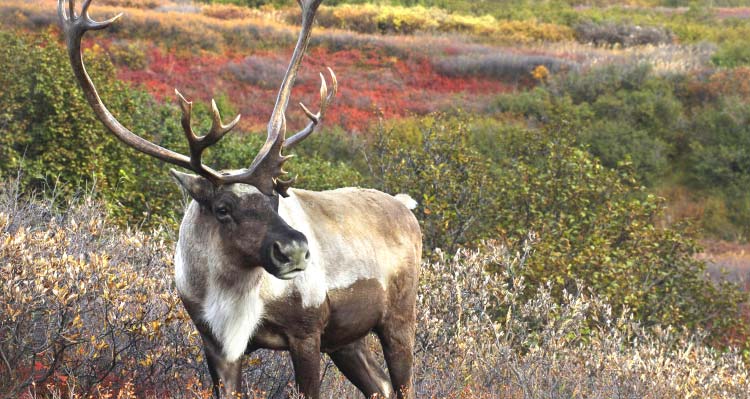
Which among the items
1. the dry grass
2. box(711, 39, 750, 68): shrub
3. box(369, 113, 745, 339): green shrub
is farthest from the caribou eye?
box(711, 39, 750, 68): shrub

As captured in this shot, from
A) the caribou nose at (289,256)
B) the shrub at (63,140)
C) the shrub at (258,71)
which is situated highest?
the caribou nose at (289,256)

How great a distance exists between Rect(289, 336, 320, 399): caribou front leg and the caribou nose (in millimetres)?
462

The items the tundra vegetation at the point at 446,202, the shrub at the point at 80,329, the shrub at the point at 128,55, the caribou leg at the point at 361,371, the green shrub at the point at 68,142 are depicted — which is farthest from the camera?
the shrub at the point at 128,55

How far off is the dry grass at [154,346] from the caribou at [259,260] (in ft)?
1.21

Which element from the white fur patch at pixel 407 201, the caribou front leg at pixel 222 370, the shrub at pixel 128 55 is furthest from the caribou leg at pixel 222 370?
the shrub at pixel 128 55

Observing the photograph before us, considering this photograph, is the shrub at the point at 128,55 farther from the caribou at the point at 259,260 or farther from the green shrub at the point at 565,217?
the caribou at the point at 259,260

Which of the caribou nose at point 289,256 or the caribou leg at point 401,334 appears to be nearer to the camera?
the caribou nose at point 289,256

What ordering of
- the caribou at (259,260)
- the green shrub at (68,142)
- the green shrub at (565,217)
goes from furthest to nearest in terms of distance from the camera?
the green shrub at (68,142) < the green shrub at (565,217) < the caribou at (259,260)

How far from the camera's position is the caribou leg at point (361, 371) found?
5.18 m

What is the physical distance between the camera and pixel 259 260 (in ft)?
13.6

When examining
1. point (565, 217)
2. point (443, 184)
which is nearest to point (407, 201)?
point (443, 184)

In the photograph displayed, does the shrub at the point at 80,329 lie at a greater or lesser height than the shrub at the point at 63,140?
greater

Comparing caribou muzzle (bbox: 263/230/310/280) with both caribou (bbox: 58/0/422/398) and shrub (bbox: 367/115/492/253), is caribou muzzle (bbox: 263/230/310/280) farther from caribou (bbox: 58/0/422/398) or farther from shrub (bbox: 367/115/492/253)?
shrub (bbox: 367/115/492/253)

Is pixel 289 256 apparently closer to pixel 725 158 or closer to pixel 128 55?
pixel 725 158
